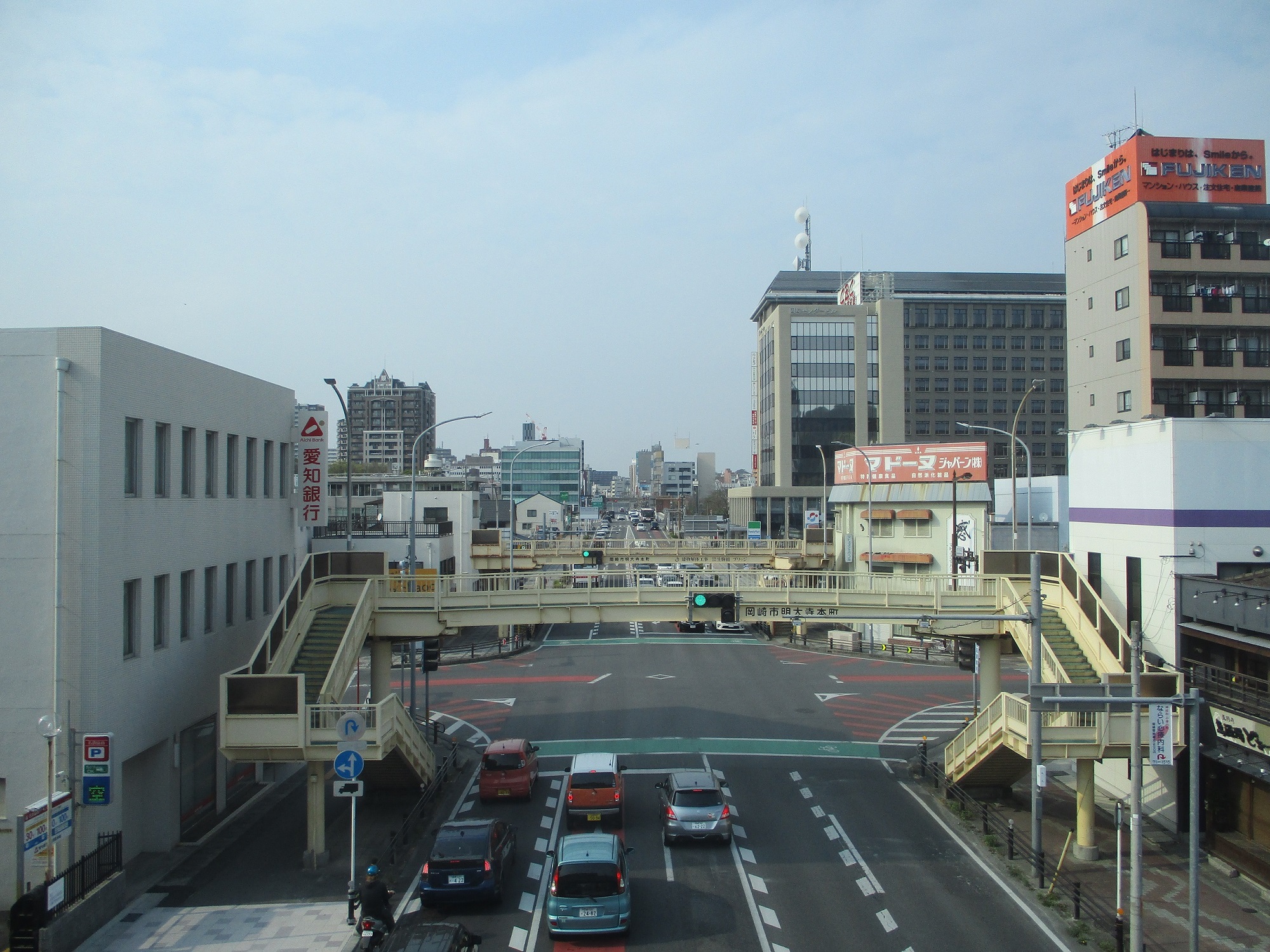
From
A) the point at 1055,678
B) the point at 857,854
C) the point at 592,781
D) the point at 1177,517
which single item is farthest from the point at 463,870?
the point at 1177,517

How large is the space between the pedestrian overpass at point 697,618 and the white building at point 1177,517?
70.7 inches

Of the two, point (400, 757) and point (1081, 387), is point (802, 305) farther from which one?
point (400, 757)

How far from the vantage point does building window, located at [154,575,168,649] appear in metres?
21.5

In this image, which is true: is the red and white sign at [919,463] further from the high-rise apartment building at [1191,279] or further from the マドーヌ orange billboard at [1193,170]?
the マドーヌ orange billboard at [1193,170]

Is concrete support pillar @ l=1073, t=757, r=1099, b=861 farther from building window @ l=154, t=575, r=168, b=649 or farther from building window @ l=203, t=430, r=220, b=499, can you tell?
building window @ l=203, t=430, r=220, b=499

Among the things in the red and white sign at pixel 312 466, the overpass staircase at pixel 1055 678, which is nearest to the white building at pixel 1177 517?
the overpass staircase at pixel 1055 678

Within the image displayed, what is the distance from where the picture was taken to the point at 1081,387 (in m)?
58.1

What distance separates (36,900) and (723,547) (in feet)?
168

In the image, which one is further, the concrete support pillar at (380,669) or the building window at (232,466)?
the concrete support pillar at (380,669)

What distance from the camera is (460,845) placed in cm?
1856

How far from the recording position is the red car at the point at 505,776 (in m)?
25.9

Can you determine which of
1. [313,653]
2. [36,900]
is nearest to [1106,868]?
[313,653]

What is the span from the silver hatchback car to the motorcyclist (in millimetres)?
7990

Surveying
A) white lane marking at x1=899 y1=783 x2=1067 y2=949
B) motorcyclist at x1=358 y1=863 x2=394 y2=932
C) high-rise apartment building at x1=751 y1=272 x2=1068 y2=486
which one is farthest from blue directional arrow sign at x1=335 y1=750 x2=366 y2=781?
high-rise apartment building at x1=751 y1=272 x2=1068 y2=486
